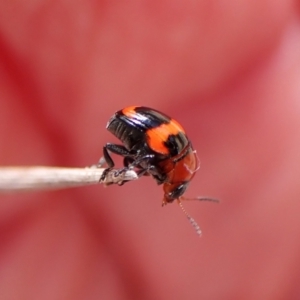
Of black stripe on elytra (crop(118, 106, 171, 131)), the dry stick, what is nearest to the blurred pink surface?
black stripe on elytra (crop(118, 106, 171, 131))

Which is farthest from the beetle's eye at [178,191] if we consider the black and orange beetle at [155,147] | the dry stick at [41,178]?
the dry stick at [41,178]

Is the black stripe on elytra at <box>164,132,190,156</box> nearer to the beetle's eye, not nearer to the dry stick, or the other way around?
the beetle's eye

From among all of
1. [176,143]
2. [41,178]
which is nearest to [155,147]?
[176,143]

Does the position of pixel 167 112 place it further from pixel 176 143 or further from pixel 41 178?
pixel 41 178

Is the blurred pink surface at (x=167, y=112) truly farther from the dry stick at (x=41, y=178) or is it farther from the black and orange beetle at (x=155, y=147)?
the dry stick at (x=41, y=178)

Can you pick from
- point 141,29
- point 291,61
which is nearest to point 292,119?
point 291,61

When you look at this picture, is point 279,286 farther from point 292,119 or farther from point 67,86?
point 67,86
